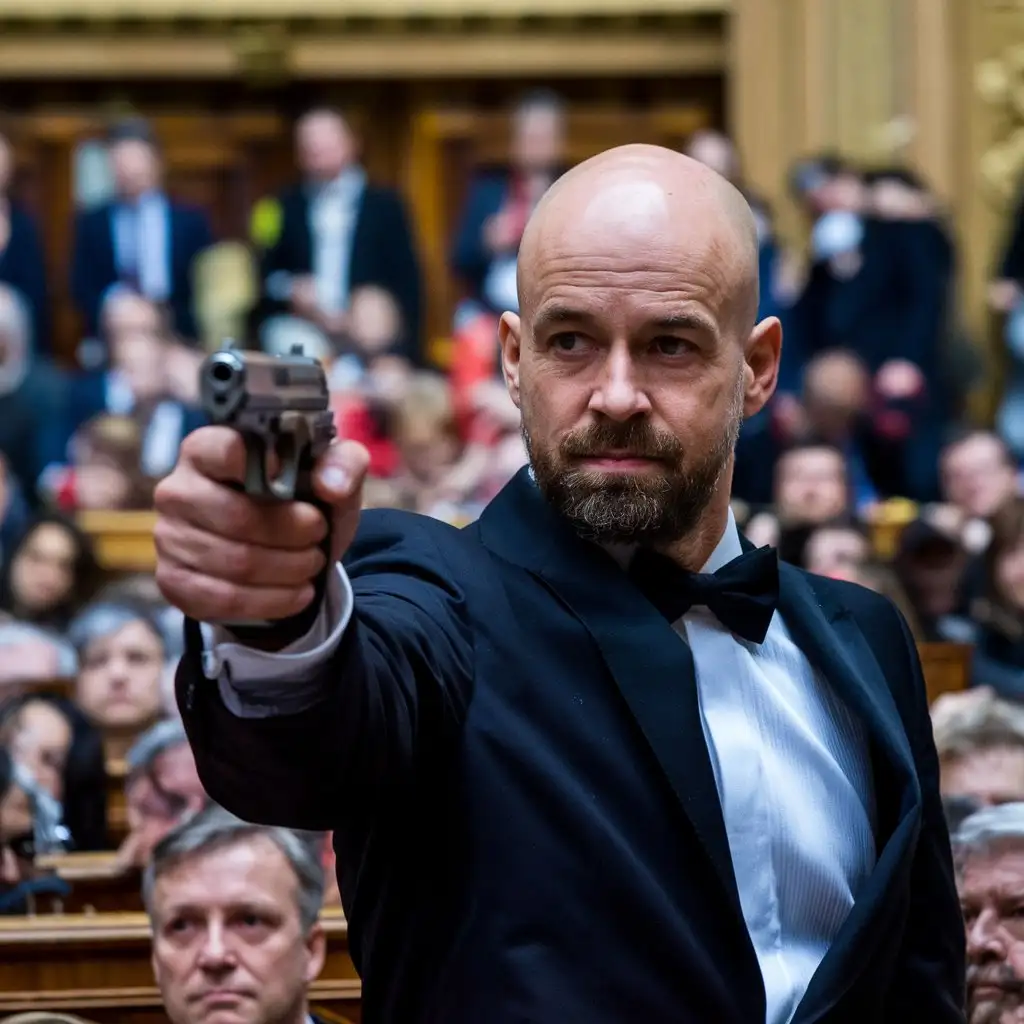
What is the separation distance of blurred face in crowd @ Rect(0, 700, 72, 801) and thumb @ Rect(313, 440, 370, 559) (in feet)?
9.78

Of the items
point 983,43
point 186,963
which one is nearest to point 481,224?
point 983,43

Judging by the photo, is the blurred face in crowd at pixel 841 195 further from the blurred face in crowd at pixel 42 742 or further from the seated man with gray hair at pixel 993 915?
A: the seated man with gray hair at pixel 993 915

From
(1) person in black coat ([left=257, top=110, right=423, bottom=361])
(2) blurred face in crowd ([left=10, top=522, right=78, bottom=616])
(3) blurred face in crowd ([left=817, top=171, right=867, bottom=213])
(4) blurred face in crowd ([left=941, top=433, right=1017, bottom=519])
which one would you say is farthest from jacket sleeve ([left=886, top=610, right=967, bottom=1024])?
(1) person in black coat ([left=257, top=110, right=423, bottom=361])

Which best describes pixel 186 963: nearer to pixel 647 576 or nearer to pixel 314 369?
pixel 647 576

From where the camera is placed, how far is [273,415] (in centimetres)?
144

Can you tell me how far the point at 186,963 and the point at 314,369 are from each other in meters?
1.67

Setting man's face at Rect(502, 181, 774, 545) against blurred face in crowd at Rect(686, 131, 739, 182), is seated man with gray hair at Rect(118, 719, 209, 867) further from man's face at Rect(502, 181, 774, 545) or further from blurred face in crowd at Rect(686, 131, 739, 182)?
blurred face in crowd at Rect(686, 131, 739, 182)

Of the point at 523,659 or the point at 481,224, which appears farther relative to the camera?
the point at 481,224

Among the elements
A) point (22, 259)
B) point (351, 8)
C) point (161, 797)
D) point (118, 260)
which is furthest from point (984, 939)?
point (351, 8)

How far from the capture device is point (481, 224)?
9438mm

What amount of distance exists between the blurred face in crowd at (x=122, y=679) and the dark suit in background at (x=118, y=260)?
13.4 feet

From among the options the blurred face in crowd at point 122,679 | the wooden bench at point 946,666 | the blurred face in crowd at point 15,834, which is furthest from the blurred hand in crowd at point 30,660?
the wooden bench at point 946,666

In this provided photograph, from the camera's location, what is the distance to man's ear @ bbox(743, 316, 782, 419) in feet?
6.84

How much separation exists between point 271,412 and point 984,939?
1955mm
